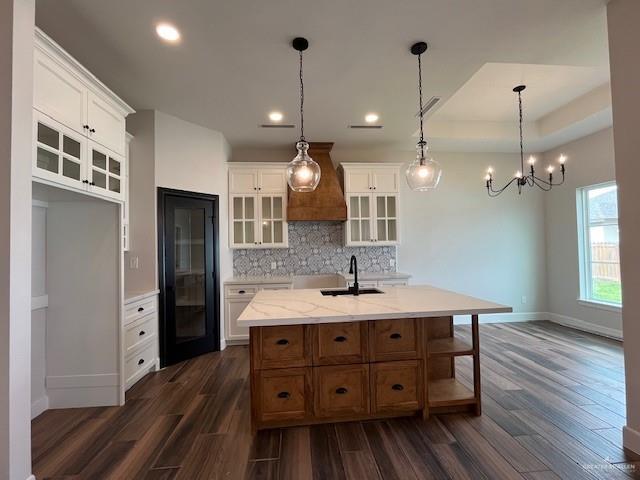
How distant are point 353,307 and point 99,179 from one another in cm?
224

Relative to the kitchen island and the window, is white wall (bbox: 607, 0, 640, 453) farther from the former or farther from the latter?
the window

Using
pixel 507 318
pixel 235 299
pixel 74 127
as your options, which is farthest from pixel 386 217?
pixel 74 127

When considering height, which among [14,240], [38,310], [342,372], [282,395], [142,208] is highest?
[142,208]

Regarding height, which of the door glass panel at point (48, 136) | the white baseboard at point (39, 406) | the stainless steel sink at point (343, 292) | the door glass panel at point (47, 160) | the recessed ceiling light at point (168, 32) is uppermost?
the recessed ceiling light at point (168, 32)

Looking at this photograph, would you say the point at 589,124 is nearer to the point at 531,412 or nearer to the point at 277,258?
the point at 531,412

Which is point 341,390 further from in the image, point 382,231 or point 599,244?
point 599,244

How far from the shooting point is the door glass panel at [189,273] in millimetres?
3787

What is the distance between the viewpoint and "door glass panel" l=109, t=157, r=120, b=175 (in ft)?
8.68

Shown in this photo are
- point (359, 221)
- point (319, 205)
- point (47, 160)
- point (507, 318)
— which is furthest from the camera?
point (507, 318)

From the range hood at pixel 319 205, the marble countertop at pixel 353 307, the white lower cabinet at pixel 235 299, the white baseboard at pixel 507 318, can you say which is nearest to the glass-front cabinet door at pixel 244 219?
the range hood at pixel 319 205

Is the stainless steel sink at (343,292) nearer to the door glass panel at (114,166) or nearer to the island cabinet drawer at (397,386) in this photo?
the island cabinet drawer at (397,386)

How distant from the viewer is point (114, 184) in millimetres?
2691

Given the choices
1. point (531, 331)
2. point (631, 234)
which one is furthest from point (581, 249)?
point (631, 234)

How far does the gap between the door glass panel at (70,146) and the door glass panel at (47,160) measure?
13 cm
